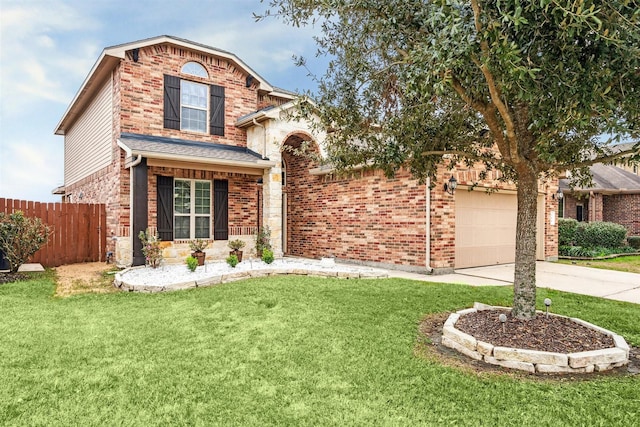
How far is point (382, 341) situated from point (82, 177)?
50.1 feet

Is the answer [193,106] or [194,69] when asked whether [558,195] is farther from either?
[194,69]

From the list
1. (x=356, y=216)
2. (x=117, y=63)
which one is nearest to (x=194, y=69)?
(x=117, y=63)

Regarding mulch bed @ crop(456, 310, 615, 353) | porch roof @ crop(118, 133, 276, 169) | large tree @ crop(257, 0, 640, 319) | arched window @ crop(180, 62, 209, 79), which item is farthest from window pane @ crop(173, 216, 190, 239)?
mulch bed @ crop(456, 310, 615, 353)

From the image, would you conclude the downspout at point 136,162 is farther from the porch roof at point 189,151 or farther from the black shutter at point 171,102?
the black shutter at point 171,102

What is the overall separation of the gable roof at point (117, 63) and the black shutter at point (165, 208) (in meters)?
3.76

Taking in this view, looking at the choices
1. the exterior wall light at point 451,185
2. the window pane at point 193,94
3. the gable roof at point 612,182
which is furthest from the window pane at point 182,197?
the gable roof at point 612,182

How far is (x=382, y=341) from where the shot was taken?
4.54 meters

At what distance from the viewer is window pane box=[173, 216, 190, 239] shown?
1119cm

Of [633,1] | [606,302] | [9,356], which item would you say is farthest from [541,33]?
[9,356]

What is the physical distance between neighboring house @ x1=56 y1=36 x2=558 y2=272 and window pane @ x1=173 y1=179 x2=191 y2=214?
0.03 metres

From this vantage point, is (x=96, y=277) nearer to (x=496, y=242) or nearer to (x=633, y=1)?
(x=633, y=1)

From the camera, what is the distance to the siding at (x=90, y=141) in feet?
38.9

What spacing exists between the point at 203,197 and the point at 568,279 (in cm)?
1048

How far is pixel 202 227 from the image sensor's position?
38.2 ft
